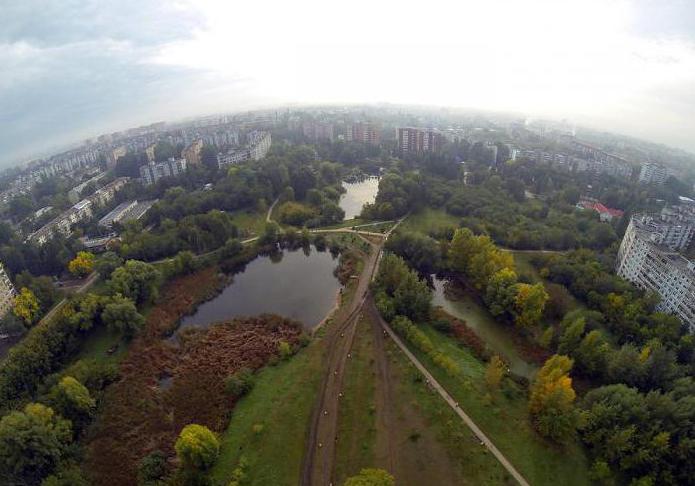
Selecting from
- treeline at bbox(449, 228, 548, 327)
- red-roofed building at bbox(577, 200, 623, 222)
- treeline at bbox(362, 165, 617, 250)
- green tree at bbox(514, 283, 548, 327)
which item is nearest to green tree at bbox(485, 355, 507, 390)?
green tree at bbox(514, 283, 548, 327)

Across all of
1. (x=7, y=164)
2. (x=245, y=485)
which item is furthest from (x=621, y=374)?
(x=7, y=164)

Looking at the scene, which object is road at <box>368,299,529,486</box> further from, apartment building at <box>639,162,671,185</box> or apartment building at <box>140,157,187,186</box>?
apartment building at <box>639,162,671,185</box>

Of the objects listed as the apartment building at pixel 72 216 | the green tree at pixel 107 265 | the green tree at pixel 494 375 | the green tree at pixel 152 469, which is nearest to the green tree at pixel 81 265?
the green tree at pixel 107 265

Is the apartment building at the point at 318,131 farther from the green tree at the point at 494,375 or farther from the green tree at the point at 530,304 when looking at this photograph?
the green tree at the point at 494,375

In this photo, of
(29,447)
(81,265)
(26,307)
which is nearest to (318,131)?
(81,265)

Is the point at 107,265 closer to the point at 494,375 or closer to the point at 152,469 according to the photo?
the point at 152,469

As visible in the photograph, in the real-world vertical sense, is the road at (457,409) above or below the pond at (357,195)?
below

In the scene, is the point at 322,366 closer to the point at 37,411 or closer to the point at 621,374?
the point at 37,411
